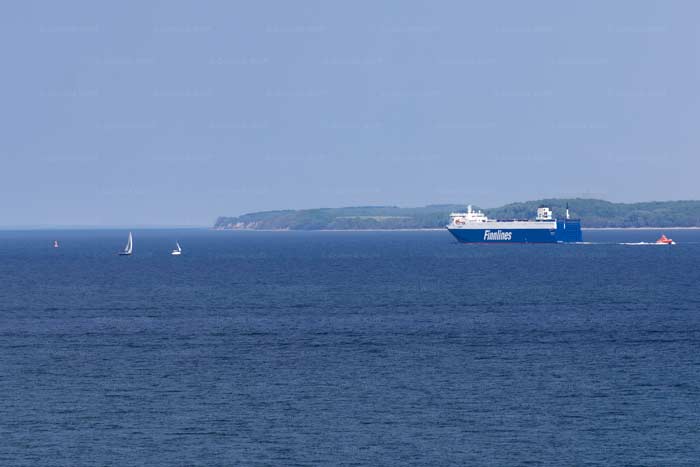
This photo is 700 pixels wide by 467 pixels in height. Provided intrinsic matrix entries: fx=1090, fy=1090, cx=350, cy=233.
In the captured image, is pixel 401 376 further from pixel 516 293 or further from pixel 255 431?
pixel 516 293

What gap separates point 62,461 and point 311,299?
72.3 meters

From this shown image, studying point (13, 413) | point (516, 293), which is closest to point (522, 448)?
point (13, 413)

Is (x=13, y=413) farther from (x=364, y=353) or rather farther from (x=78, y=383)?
(x=364, y=353)

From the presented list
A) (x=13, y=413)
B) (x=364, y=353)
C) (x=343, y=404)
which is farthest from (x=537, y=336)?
(x=13, y=413)

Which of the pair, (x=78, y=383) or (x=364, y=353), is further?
(x=364, y=353)

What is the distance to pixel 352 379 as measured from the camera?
5991cm

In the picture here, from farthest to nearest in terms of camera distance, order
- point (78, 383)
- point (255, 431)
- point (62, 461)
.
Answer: point (78, 383), point (255, 431), point (62, 461)

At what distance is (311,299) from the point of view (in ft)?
376

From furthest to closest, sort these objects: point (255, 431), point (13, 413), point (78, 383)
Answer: point (78, 383), point (13, 413), point (255, 431)

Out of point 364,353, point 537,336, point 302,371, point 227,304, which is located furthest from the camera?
point 227,304

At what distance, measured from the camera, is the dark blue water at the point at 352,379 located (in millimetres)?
44688

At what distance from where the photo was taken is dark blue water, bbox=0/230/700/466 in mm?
44688

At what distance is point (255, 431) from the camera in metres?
47.3

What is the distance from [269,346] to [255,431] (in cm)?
2699
